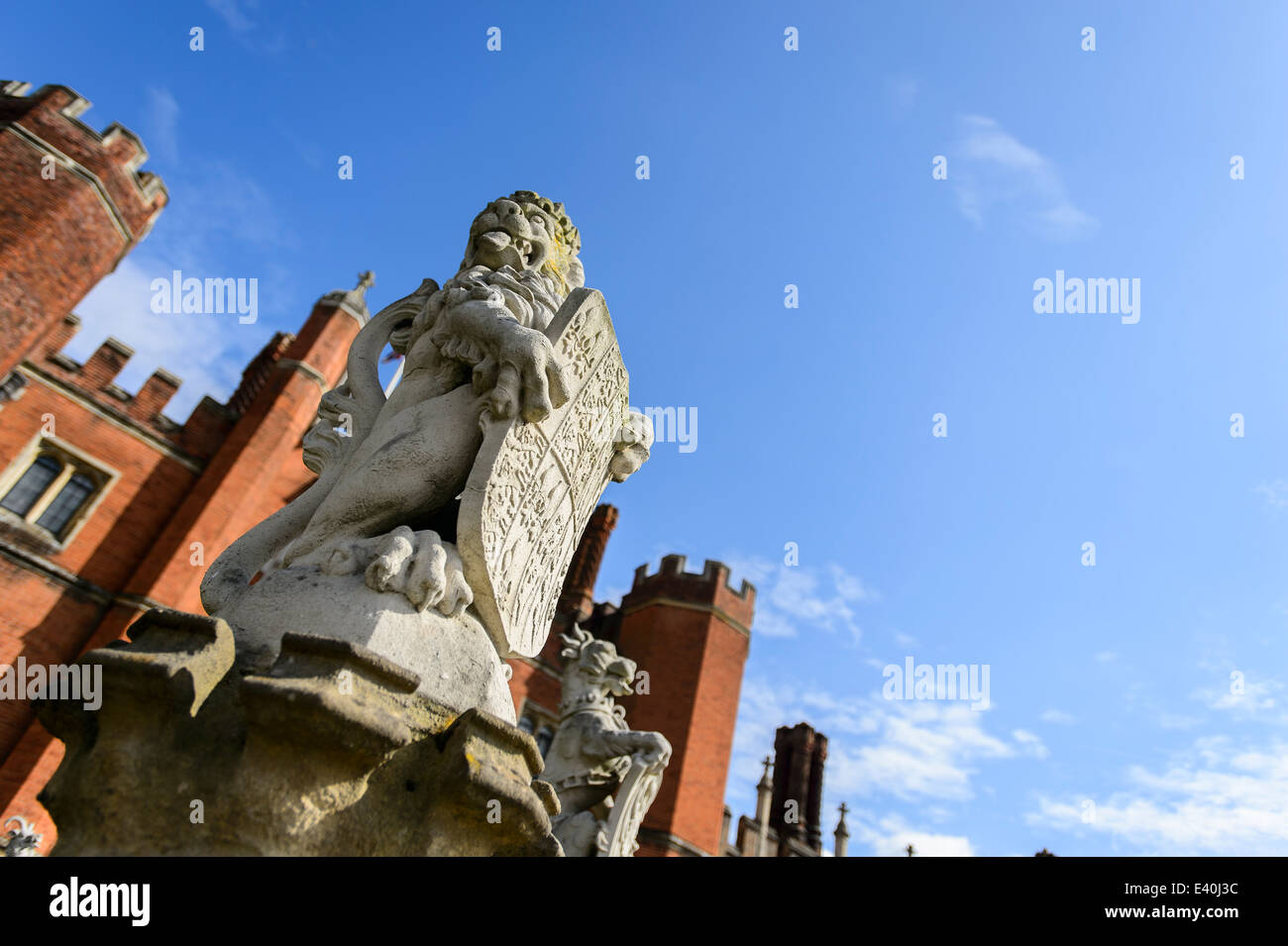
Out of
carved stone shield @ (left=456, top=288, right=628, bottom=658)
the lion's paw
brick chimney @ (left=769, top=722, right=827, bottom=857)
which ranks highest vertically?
brick chimney @ (left=769, top=722, right=827, bottom=857)

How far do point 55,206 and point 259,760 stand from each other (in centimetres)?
1570

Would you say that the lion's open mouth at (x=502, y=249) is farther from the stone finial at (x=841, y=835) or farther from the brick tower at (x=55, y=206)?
the stone finial at (x=841, y=835)

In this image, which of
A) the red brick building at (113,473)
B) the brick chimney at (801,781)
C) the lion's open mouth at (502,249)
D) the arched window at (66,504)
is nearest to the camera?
the lion's open mouth at (502,249)

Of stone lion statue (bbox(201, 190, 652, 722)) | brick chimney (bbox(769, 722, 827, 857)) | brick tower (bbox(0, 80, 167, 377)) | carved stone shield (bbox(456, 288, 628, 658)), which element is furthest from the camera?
brick chimney (bbox(769, 722, 827, 857))

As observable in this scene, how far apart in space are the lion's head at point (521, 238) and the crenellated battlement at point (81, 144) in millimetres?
14418

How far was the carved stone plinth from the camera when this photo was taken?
1381mm

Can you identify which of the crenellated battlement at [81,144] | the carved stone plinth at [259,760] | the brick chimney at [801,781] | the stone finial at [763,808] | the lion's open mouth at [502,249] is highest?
the crenellated battlement at [81,144]

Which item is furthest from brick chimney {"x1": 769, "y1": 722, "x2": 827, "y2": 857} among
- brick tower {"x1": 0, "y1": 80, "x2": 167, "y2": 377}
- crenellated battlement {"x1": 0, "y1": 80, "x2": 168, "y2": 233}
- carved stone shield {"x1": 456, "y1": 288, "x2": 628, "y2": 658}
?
carved stone shield {"x1": 456, "y1": 288, "x2": 628, "y2": 658}

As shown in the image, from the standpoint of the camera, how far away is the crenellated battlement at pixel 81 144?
44.7 ft

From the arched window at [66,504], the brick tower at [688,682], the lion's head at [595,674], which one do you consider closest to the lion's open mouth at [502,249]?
the lion's head at [595,674]

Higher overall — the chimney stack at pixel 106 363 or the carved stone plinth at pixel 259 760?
the chimney stack at pixel 106 363

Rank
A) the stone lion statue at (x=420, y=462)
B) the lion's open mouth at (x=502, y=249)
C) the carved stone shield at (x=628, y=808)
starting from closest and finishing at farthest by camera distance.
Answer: the stone lion statue at (x=420, y=462) < the lion's open mouth at (x=502, y=249) < the carved stone shield at (x=628, y=808)

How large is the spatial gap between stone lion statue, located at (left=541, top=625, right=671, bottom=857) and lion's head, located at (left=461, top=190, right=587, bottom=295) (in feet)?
8.15

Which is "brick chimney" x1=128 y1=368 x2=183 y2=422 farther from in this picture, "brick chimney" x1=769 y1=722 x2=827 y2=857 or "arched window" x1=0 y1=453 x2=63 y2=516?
"brick chimney" x1=769 y1=722 x2=827 y2=857
